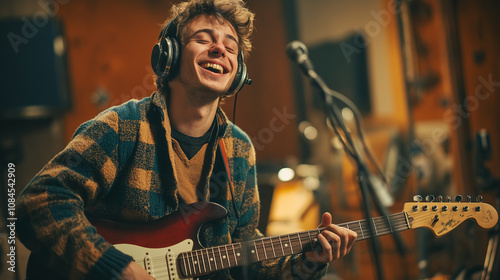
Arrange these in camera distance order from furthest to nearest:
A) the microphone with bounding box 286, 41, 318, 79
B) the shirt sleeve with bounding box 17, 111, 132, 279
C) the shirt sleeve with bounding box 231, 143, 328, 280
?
the shirt sleeve with bounding box 231, 143, 328, 280 < the microphone with bounding box 286, 41, 318, 79 < the shirt sleeve with bounding box 17, 111, 132, 279

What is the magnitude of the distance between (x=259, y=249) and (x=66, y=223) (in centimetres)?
73

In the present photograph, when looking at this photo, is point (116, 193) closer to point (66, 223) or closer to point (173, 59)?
point (66, 223)

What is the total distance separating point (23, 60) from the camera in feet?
12.2

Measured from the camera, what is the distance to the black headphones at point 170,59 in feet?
5.13

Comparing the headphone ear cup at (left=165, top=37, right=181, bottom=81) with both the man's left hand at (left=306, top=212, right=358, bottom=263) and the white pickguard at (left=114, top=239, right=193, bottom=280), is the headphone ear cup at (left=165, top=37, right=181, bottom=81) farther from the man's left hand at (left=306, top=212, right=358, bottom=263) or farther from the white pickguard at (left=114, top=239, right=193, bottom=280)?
the man's left hand at (left=306, top=212, right=358, bottom=263)

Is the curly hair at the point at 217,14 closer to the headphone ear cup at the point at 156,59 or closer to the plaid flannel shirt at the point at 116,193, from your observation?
the headphone ear cup at the point at 156,59

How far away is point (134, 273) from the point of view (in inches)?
51.6

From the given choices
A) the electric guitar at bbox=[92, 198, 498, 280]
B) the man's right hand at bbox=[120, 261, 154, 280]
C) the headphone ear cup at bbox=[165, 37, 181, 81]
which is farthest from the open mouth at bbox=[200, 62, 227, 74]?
the man's right hand at bbox=[120, 261, 154, 280]

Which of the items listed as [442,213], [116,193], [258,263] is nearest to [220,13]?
[116,193]

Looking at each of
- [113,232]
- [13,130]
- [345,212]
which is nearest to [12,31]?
[13,130]

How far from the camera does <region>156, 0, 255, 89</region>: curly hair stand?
1.69 meters

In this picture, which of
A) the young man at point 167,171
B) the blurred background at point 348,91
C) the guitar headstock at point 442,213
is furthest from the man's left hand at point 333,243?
the blurred background at point 348,91

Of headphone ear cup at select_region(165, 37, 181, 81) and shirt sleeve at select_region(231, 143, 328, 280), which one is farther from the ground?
headphone ear cup at select_region(165, 37, 181, 81)

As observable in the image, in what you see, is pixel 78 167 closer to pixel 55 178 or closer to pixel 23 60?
pixel 55 178
